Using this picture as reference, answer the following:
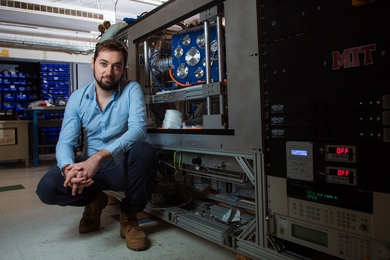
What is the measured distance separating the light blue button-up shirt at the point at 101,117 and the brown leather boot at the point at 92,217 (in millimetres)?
278

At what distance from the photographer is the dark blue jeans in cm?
144

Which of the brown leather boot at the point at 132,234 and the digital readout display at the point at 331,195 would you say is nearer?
the digital readout display at the point at 331,195

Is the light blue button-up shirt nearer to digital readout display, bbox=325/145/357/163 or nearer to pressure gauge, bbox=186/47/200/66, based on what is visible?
pressure gauge, bbox=186/47/200/66

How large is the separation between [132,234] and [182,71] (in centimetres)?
93

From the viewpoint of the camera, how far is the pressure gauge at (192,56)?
66.1 inches

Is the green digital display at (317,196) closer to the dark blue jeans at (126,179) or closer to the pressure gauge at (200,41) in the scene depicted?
the dark blue jeans at (126,179)

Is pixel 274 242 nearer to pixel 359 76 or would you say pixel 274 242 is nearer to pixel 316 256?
pixel 316 256

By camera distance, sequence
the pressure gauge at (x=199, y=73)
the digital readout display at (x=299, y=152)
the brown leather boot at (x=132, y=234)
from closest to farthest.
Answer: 1. the digital readout display at (x=299, y=152)
2. the brown leather boot at (x=132, y=234)
3. the pressure gauge at (x=199, y=73)

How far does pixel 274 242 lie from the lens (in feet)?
3.75

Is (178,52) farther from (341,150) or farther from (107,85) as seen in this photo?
(341,150)

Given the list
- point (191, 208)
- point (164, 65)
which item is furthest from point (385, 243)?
point (164, 65)

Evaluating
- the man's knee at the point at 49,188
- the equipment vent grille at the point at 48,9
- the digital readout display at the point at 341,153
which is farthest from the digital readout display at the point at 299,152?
the equipment vent grille at the point at 48,9

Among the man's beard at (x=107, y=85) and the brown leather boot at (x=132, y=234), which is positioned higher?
the man's beard at (x=107, y=85)

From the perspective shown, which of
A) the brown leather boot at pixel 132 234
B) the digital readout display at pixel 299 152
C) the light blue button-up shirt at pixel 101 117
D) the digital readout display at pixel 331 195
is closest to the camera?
the digital readout display at pixel 331 195
